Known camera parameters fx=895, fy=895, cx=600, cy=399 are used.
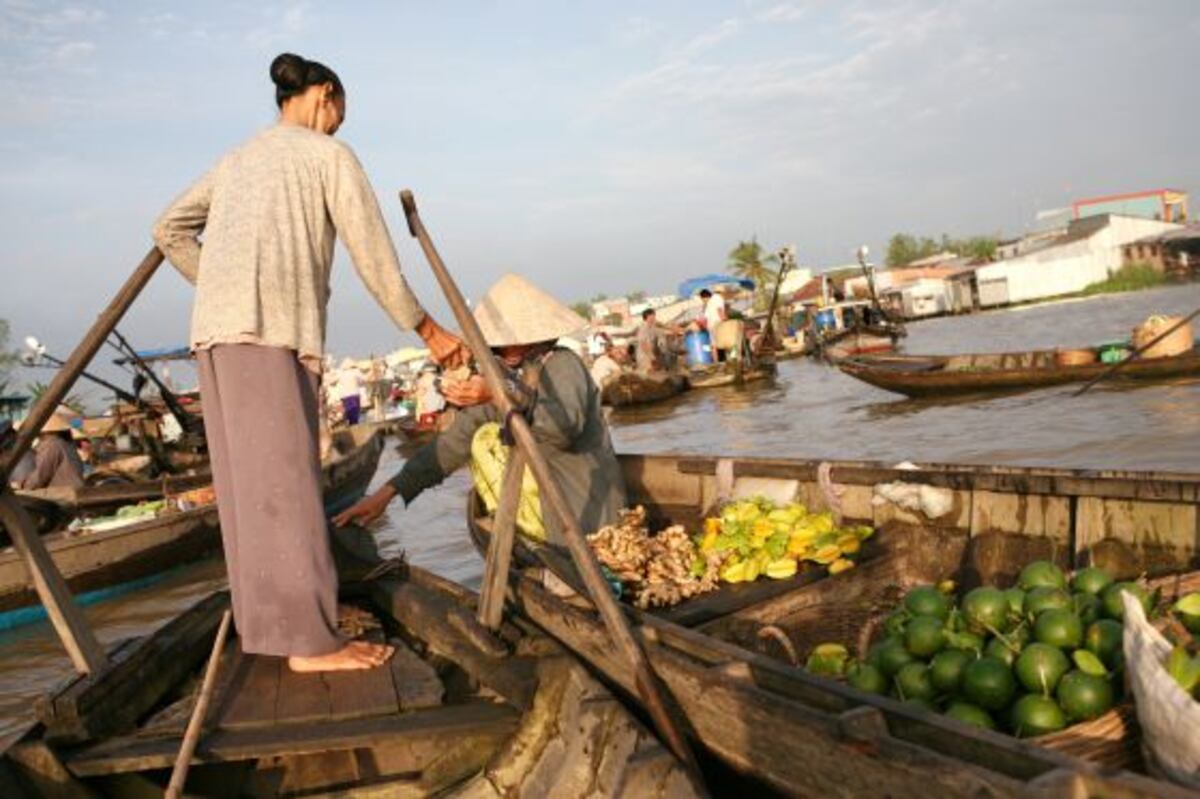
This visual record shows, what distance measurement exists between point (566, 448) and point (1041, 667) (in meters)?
2.07

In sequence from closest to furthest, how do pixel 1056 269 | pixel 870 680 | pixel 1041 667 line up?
pixel 1041 667 < pixel 870 680 < pixel 1056 269

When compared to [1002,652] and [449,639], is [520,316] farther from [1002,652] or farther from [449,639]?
[1002,652]

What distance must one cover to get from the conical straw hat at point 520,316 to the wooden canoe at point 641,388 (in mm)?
13560

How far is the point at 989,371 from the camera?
1139cm

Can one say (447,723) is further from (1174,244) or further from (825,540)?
(1174,244)

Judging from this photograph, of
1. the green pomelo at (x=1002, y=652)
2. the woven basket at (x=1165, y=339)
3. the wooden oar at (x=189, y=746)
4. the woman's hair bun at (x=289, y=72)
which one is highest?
the woman's hair bun at (x=289, y=72)

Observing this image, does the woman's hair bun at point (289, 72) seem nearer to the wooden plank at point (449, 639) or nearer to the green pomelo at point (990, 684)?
the wooden plank at point (449, 639)

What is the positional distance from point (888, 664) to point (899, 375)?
1056 cm

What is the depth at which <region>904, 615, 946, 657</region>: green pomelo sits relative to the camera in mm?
2229

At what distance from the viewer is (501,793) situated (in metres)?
2.27

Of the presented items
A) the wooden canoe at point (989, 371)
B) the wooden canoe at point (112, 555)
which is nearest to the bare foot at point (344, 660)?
the wooden canoe at point (112, 555)

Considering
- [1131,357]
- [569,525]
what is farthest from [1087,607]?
[1131,357]

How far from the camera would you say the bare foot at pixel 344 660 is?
2.75m

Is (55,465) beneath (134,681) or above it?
above
